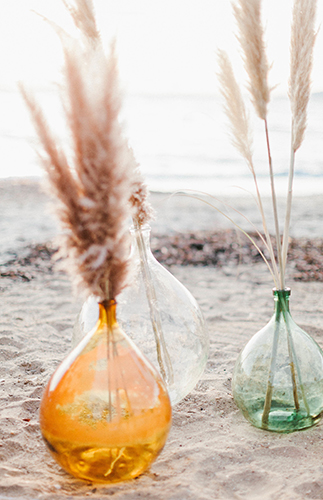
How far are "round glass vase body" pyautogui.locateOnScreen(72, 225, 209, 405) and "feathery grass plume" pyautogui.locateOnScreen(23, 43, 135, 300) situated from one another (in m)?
0.47

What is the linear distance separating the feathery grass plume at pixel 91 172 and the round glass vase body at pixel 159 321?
1.55 feet

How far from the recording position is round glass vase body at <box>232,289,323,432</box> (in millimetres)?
1757

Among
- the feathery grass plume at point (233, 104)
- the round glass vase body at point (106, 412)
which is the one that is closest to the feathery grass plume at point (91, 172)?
the round glass vase body at point (106, 412)

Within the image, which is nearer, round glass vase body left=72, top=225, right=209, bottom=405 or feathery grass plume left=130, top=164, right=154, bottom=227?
feathery grass plume left=130, top=164, right=154, bottom=227

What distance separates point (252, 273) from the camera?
5.08 m

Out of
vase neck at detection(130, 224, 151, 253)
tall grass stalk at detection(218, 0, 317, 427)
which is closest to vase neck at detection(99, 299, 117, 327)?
vase neck at detection(130, 224, 151, 253)

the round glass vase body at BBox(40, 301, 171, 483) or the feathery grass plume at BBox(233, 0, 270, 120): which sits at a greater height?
the feathery grass plume at BBox(233, 0, 270, 120)

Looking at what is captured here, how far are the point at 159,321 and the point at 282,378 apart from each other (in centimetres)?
48

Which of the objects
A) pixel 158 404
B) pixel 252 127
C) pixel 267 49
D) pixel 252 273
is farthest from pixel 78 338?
pixel 252 273

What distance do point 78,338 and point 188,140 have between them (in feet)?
49.5

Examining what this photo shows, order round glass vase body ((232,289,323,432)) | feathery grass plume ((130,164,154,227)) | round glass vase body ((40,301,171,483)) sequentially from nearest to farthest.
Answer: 1. round glass vase body ((40,301,171,483))
2. feathery grass plume ((130,164,154,227))
3. round glass vase body ((232,289,323,432))

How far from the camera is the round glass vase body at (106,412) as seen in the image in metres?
1.34

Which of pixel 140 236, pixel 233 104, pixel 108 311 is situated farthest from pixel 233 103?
pixel 108 311

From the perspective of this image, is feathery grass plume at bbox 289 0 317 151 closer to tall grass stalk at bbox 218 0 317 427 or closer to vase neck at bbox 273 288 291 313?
tall grass stalk at bbox 218 0 317 427
